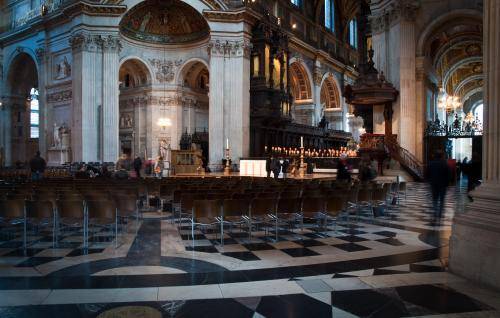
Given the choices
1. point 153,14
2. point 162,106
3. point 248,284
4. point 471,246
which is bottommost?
point 248,284

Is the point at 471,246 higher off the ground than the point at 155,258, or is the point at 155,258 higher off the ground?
the point at 471,246

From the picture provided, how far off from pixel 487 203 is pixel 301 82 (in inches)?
1390

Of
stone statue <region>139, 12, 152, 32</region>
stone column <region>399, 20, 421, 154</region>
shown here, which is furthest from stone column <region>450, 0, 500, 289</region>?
stone statue <region>139, 12, 152, 32</region>

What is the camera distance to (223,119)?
27031 millimetres

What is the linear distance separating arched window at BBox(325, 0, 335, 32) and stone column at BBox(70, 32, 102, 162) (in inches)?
1025

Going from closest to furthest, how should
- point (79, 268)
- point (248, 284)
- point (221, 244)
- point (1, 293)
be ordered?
point (1, 293) < point (248, 284) < point (79, 268) < point (221, 244)

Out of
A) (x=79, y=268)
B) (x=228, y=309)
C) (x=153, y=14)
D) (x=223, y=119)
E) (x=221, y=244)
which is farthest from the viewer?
(x=153, y=14)

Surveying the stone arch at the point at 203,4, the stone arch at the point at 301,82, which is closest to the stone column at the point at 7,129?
the stone arch at the point at 203,4

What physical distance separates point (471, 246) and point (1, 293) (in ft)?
17.4

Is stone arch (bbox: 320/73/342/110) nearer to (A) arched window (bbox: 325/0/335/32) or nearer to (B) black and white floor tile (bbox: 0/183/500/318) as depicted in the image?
(A) arched window (bbox: 325/0/335/32)

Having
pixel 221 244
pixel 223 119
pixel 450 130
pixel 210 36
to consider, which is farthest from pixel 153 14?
pixel 221 244

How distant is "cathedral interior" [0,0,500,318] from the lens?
4.72 metres

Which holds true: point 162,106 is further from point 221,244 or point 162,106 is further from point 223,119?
point 221,244

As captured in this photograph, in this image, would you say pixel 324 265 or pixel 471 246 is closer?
pixel 471 246
